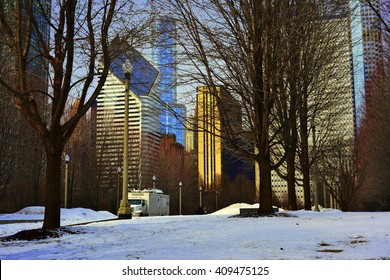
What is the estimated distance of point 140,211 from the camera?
3678 centimetres

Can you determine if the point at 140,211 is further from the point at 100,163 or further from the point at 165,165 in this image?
the point at 165,165

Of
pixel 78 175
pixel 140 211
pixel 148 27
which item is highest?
pixel 148 27

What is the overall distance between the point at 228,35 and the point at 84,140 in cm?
3748

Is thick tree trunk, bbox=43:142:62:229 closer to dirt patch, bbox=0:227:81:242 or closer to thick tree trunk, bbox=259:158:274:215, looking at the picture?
dirt patch, bbox=0:227:81:242

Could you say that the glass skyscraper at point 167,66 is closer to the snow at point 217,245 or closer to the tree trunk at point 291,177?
the snow at point 217,245

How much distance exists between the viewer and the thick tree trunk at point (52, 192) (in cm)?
1125

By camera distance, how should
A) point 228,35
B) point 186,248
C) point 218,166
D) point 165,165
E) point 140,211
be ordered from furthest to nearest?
1. point 218,166
2. point 165,165
3. point 140,211
4. point 228,35
5. point 186,248

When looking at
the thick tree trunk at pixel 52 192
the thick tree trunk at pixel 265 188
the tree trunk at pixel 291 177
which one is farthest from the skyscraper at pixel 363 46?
the thick tree trunk at pixel 52 192

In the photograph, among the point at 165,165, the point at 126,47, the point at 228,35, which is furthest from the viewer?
the point at 165,165

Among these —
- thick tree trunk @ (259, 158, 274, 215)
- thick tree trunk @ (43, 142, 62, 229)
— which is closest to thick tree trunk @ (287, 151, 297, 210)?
thick tree trunk @ (259, 158, 274, 215)

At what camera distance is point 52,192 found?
443 inches

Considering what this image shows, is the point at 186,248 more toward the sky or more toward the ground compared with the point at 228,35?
more toward the ground

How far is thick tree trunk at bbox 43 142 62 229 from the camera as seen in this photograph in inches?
443
